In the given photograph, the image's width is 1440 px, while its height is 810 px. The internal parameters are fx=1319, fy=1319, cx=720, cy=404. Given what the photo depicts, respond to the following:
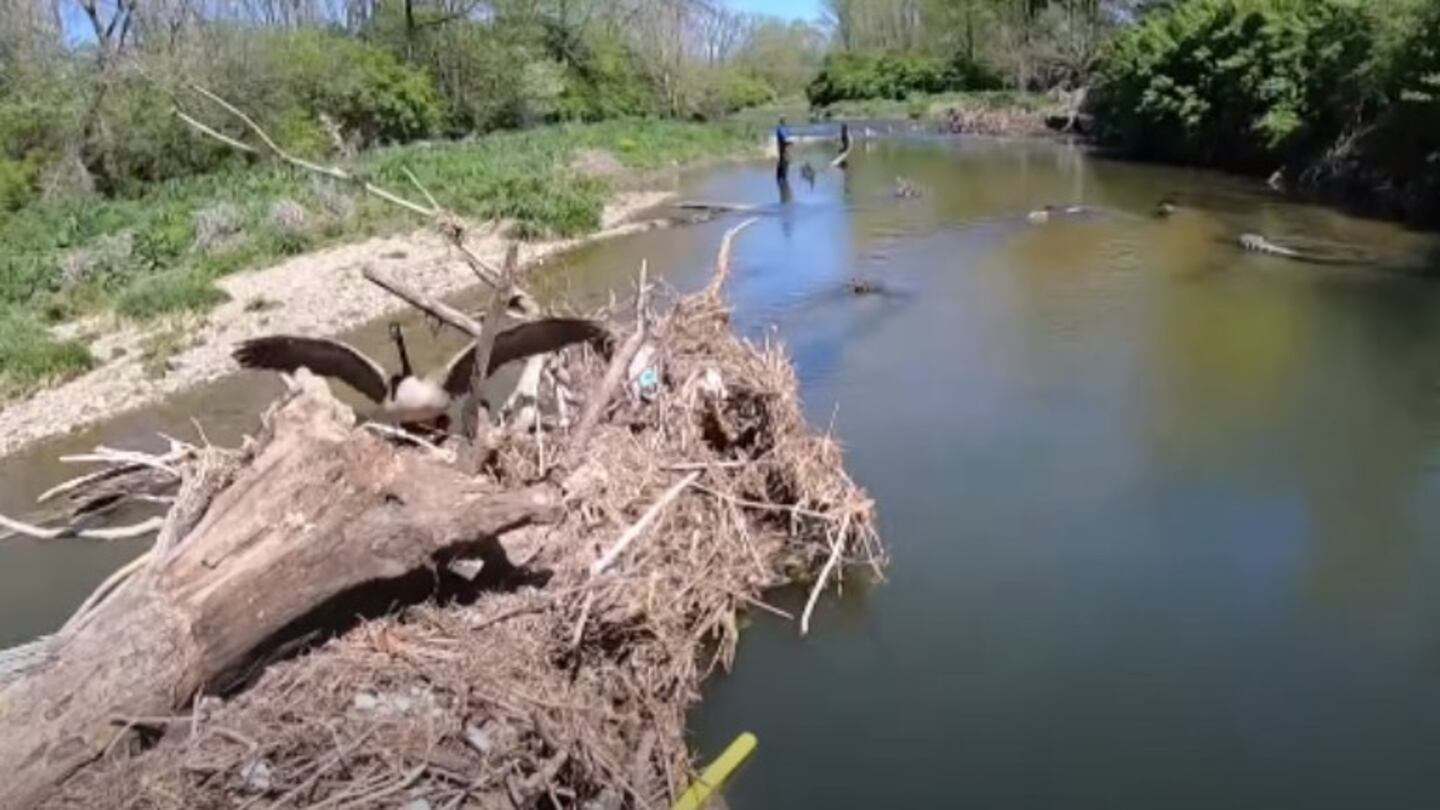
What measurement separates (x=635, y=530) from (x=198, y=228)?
16.5 meters

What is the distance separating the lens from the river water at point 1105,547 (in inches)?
281

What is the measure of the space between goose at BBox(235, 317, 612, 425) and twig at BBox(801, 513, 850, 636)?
2151 millimetres

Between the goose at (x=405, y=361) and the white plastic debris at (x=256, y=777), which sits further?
the goose at (x=405, y=361)

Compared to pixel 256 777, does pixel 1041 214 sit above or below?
below

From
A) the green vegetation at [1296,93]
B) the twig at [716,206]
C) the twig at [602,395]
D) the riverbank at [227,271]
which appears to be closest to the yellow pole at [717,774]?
the twig at [602,395]

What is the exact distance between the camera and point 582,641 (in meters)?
6.55

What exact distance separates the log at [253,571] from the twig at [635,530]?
53cm

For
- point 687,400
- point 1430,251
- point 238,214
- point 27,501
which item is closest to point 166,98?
point 238,214

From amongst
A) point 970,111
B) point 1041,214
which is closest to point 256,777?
point 1041,214

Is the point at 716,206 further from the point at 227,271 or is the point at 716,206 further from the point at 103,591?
the point at 103,591

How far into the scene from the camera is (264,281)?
19.3m

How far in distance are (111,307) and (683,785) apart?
1389cm

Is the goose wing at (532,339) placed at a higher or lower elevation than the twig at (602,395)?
higher

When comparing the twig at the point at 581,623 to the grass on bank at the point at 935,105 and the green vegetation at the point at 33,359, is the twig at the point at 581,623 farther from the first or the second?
the grass on bank at the point at 935,105
